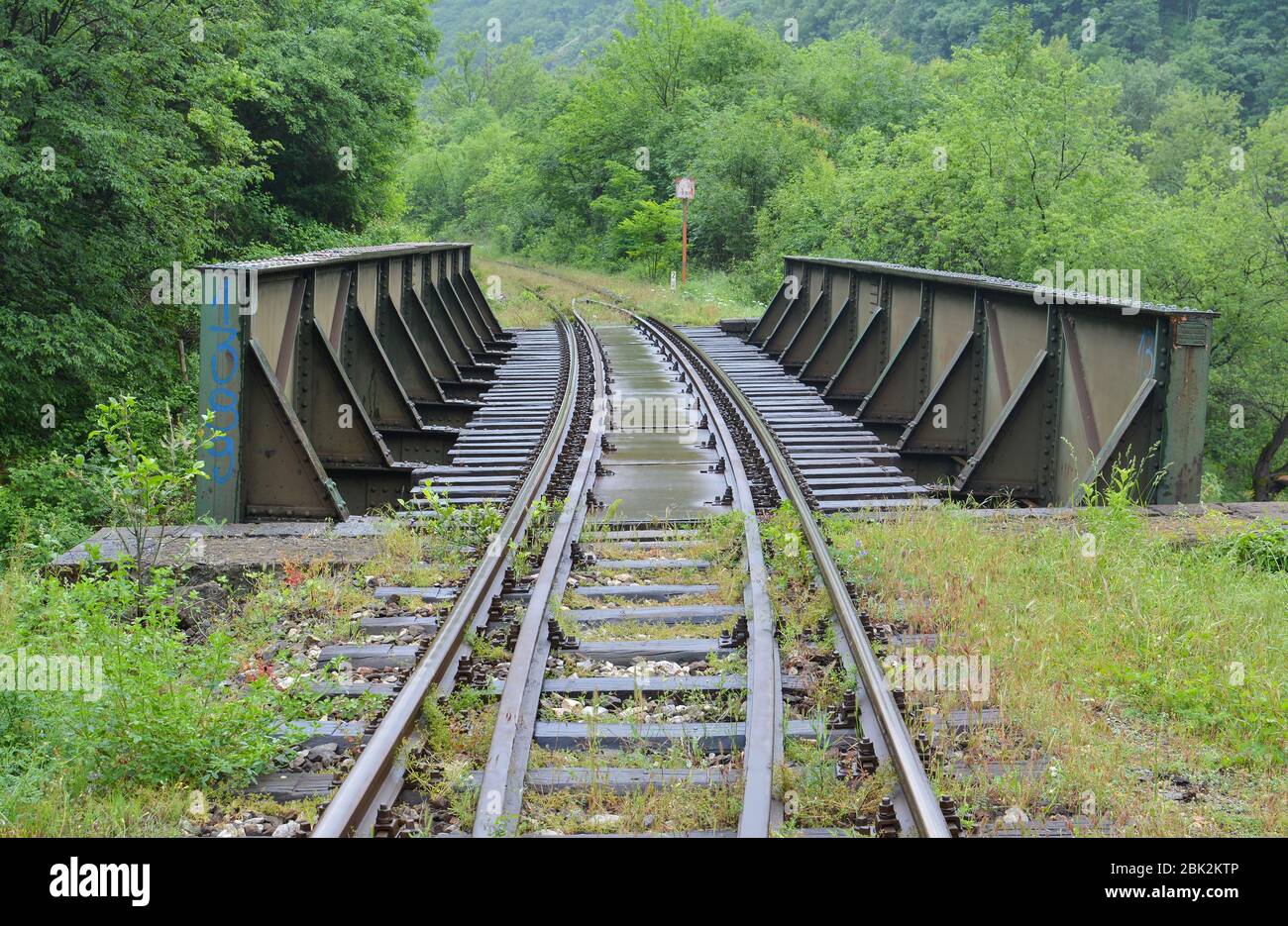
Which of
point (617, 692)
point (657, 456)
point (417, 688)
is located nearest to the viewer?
point (417, 688)

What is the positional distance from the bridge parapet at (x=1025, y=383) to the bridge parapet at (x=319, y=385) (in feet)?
15.0

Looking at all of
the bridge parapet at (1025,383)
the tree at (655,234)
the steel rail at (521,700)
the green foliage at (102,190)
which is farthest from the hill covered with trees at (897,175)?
the steel rail at (521,700)

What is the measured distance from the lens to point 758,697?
4477mm

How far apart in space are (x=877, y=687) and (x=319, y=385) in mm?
5958

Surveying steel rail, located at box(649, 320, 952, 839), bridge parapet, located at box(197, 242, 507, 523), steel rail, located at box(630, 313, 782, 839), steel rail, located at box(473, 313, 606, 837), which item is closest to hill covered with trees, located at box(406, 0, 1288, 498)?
bridge parapet, located at box(197, 242, 507, 523)

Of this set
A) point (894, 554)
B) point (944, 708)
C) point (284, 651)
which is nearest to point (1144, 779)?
point (944, 708)

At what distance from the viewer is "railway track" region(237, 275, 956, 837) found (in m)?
3.71

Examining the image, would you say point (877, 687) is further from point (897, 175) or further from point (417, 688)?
point (897, 175)

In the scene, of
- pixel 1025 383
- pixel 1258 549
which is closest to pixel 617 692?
pixel 1258 549

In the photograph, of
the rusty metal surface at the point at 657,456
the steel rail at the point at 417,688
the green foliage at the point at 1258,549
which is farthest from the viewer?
the rusty metal surface at the point at 657,456

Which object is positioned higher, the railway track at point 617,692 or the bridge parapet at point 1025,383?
the bridge parapet at point 1025,383

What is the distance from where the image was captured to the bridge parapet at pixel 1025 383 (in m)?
7.25

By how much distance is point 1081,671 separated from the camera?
4.90 metres

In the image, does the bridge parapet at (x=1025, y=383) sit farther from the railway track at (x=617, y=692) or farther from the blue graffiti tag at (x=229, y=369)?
the blue graffiti tag at (x=229, y=369)
